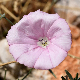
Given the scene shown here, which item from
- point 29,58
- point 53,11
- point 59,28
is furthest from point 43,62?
point 53,11

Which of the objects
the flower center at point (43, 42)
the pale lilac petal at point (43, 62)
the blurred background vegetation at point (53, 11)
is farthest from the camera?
the blurred background vegetation at point (53, 11)

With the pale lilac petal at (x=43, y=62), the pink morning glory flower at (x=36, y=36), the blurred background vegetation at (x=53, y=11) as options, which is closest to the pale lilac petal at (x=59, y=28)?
the pink morning glory flower at (x=36, y=36)

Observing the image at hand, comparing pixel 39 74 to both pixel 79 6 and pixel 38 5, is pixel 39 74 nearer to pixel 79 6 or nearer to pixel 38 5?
pixel 38 5

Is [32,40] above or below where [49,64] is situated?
above

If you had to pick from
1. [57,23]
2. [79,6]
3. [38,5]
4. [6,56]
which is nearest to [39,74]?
[6,56]

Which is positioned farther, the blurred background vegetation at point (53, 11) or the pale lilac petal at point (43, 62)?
the blurred background vegetation at point (53, 11)

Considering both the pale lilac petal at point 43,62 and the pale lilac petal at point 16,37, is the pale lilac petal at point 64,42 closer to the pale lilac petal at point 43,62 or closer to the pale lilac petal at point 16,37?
the pale lilac petal at point 43,62

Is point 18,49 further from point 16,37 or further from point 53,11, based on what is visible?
point 53,11
